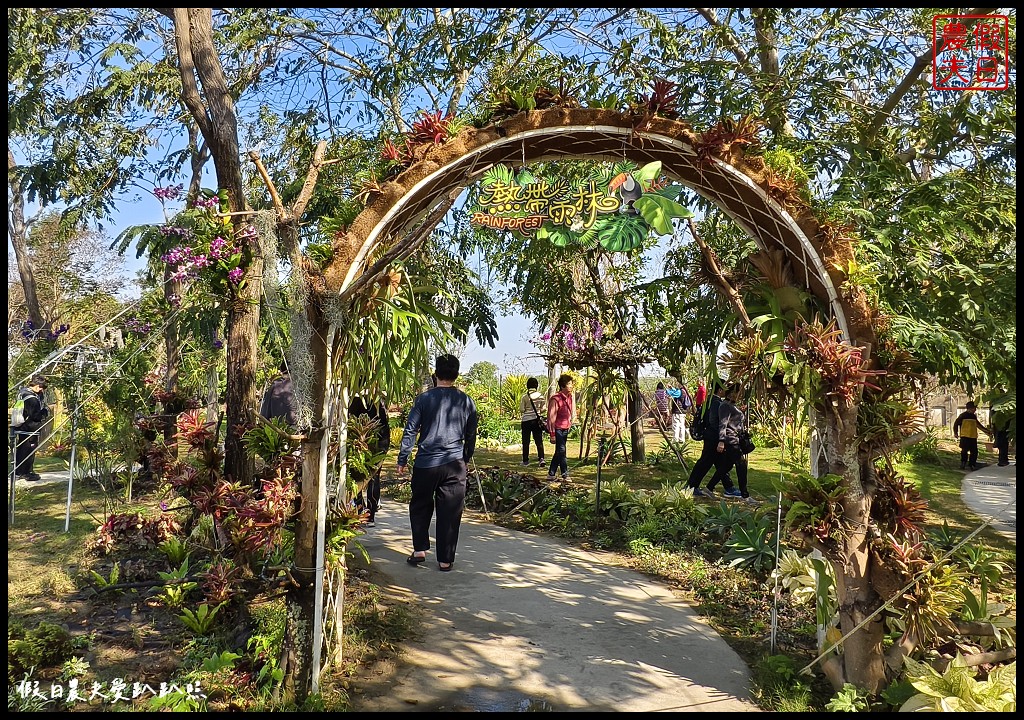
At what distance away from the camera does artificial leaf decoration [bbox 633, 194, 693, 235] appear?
396 cm

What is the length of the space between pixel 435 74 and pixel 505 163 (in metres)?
4.16

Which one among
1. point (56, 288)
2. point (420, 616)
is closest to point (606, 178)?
point (420, 616)

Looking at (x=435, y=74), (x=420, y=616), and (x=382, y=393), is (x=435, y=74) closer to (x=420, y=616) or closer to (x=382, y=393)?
(x=382, y=393)

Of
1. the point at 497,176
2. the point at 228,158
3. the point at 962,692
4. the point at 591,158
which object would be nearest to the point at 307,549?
the point at 497,176

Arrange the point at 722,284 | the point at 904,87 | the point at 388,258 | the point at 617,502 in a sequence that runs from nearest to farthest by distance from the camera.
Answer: the point at 388,258
the point at 722,284
the point at 904,87
the point at 617,502

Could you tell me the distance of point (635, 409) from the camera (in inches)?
390

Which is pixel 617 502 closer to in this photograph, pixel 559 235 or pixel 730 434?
pixel 730 434

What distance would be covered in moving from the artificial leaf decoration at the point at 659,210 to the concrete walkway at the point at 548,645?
2524 millimetres

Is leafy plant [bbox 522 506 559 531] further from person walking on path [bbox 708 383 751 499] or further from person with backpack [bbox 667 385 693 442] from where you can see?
person with backpack [bbox 667 385 693 442]

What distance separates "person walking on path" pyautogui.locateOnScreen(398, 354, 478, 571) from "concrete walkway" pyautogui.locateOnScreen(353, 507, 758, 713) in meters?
0.53

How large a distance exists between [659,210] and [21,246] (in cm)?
1195

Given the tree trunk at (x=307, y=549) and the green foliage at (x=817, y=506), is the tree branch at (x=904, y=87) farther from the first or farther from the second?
the tree trunk at (x=307, y=549)

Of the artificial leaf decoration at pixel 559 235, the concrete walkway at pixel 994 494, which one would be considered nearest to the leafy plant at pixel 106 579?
the artificial leaf decoration at pixel 559 235

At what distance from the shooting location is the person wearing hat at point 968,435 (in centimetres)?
1220
